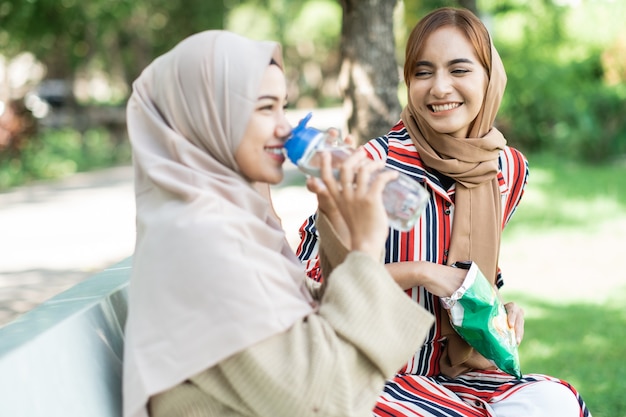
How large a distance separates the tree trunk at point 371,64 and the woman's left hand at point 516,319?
8.40 ft

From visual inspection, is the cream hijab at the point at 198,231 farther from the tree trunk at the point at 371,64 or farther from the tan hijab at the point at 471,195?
the tree trunk at the point at 371,64

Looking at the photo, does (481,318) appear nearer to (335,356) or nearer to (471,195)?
(471,195)

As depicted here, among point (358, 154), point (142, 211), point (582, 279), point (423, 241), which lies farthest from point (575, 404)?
point (582, 279)

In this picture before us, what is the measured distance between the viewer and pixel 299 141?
188 centimetres

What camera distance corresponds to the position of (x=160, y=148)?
1848mm

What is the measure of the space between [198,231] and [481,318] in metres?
1.06

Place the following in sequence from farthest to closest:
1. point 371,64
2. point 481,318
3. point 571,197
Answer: point 571,197, point 371,64, point 481,318

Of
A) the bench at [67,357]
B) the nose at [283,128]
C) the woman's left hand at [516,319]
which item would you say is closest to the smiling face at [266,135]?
the nose at [283,128]

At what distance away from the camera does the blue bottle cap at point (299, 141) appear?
1873 millimetres

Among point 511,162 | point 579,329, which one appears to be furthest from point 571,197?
point 511,162

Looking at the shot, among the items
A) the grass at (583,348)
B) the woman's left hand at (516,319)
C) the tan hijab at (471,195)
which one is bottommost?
the grass at (583,348)

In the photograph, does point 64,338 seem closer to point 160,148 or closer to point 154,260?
point 154,260

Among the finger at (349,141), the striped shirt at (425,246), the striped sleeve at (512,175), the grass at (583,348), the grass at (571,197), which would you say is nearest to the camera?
the finger at (349,141)

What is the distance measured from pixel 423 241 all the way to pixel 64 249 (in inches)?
259
